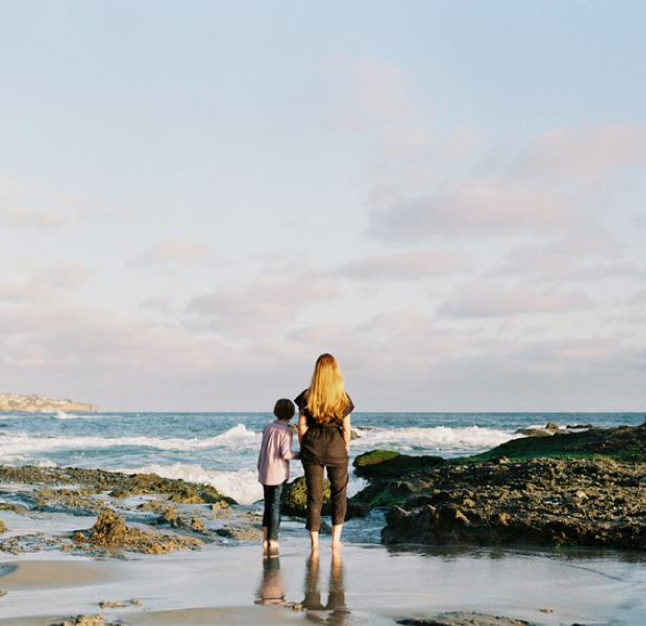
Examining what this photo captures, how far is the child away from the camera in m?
9.65

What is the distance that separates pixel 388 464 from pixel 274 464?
12393mm

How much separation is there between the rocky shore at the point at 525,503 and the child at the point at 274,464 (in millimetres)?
1710

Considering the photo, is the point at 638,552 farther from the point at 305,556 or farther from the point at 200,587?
the point at 200,587

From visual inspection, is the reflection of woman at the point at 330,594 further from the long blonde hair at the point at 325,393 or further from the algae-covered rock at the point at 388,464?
the algae-covered rock at the point at 388,464

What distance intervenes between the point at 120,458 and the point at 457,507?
2138 centimetres

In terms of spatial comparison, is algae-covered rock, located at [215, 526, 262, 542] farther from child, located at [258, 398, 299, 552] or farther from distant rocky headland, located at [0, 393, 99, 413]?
distant rocky headland, located at [0, 393, 99, 413]

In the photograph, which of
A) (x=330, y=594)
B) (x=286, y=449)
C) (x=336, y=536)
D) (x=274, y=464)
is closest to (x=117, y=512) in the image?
(x=274, y=464)

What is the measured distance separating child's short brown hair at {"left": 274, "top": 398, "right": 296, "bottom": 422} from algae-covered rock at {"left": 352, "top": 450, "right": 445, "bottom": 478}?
440 inches

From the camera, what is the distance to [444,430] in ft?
219

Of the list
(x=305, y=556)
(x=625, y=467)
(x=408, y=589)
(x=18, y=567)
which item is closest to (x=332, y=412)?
(x=305, y=556)

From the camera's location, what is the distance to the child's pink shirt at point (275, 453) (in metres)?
9.66

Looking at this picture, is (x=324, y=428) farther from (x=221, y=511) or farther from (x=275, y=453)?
(x=221, y=511)

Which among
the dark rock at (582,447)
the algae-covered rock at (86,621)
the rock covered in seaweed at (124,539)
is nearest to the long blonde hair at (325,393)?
the rock covered in seaweed at (124,539)

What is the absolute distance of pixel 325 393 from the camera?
9.00m
